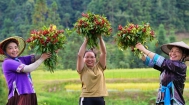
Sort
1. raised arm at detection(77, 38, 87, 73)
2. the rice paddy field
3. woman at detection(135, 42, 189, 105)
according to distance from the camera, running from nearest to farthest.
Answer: woman at detection(135, 42, 189, 105), raised arm at detection(77, 38, 87, 73), the rice paddy field

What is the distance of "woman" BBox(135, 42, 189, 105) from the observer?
4.48 m

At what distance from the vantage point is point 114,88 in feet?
46.4

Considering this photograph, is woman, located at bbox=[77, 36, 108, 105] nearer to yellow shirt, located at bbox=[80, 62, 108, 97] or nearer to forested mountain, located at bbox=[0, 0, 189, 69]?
yellow shirt, located at bbox=[80, 62, 108, 97]

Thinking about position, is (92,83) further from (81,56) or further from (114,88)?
(114,88)

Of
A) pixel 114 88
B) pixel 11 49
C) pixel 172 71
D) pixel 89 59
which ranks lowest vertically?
pixel 114 88

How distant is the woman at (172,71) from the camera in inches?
176

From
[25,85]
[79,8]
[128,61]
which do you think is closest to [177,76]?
[25,85]

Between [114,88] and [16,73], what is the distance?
9.77 meters

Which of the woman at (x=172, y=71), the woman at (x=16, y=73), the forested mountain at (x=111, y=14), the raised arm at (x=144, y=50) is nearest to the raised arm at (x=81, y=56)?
the woman at (x=16, y=73)

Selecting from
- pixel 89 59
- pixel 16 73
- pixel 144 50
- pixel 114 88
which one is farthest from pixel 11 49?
pixel 114 88

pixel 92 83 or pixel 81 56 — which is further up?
pixel 81 56

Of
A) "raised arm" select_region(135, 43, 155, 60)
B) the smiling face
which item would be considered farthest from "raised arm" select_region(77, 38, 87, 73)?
the smiling face

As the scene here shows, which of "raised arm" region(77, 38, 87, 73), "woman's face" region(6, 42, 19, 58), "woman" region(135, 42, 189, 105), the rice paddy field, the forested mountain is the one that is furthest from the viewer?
the forested mountain

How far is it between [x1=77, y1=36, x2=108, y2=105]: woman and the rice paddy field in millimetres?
5883
